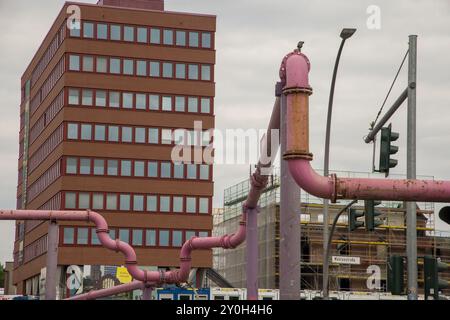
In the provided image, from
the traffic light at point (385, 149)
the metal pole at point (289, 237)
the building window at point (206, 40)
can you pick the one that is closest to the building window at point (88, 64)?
the building window at point (206, 40)

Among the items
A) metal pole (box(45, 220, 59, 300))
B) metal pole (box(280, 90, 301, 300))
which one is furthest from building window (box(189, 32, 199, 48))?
metal pole (box(280, 90, 301, 300))

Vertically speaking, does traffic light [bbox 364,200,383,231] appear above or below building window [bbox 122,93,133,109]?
below

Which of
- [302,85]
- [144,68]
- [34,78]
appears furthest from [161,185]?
[302,85]

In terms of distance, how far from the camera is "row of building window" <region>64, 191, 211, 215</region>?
100188 mm

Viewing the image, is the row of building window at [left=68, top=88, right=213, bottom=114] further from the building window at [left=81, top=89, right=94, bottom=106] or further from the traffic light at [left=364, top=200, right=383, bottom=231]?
the traffic light at [left=364, top=200, right=383, bottom=231]

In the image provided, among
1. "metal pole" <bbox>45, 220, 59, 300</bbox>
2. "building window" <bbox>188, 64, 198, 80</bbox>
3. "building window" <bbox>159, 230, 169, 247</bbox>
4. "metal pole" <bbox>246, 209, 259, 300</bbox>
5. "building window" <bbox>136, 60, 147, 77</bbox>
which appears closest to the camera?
"metal pole" <bbox>246, 209, 259, 300</bbox>

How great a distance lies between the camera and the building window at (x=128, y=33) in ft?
339

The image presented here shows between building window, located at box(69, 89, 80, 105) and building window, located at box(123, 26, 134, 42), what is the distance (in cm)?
759

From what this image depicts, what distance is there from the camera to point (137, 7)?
107750 millimetres

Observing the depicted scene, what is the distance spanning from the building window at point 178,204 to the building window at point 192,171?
2.72m

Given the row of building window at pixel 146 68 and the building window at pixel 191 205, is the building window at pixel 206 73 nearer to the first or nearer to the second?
the row of building window at pixel 146 68

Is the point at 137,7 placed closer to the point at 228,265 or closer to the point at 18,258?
the point at 228,265

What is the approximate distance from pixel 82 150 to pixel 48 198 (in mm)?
9955

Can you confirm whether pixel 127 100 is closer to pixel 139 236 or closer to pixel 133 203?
pixel 133 203
